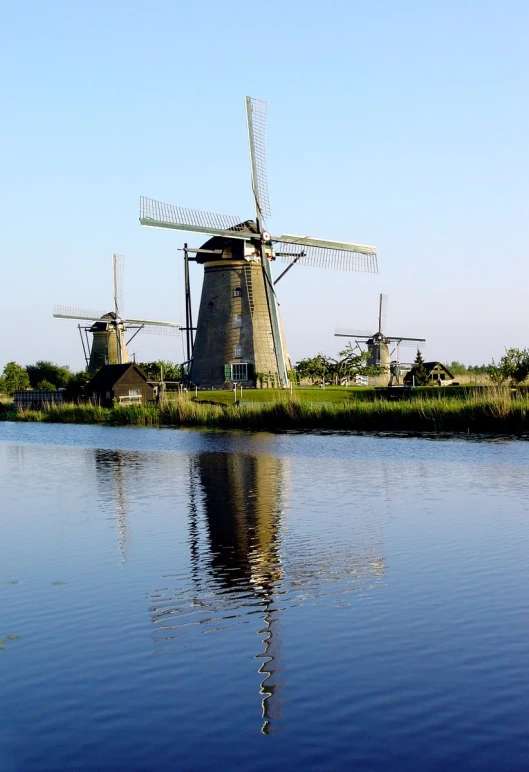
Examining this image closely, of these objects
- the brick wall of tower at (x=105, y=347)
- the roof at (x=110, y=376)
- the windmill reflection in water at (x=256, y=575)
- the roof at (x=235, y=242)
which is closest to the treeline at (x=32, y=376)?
the brick wall of tower at (x=105, y=347)

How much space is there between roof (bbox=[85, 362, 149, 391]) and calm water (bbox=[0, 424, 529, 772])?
36015 millimetres

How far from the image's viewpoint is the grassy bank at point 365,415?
96.8 ft

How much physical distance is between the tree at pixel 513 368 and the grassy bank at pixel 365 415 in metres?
6.27

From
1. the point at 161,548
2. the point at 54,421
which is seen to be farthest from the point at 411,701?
the point at 54,421

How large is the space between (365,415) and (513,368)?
11.1m

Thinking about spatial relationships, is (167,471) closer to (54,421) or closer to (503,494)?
(503,494)

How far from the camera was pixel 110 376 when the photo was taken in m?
52.2

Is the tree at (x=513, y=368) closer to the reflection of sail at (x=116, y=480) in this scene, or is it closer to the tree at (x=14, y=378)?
the reflection of sail at (x=116, y=480)

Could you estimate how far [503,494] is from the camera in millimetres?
15344

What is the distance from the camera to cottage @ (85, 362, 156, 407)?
5100 centimetres

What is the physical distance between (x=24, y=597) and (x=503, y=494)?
9129mm

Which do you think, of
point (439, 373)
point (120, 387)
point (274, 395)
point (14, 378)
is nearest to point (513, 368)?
point (274, 395)

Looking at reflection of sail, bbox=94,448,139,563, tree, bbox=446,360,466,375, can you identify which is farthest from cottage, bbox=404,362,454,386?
reflection of sail, bbox=94,448,139,563

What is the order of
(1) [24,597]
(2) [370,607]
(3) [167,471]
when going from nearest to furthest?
(2) [370,607] → (1) [24,597] → (3) [167,471]
